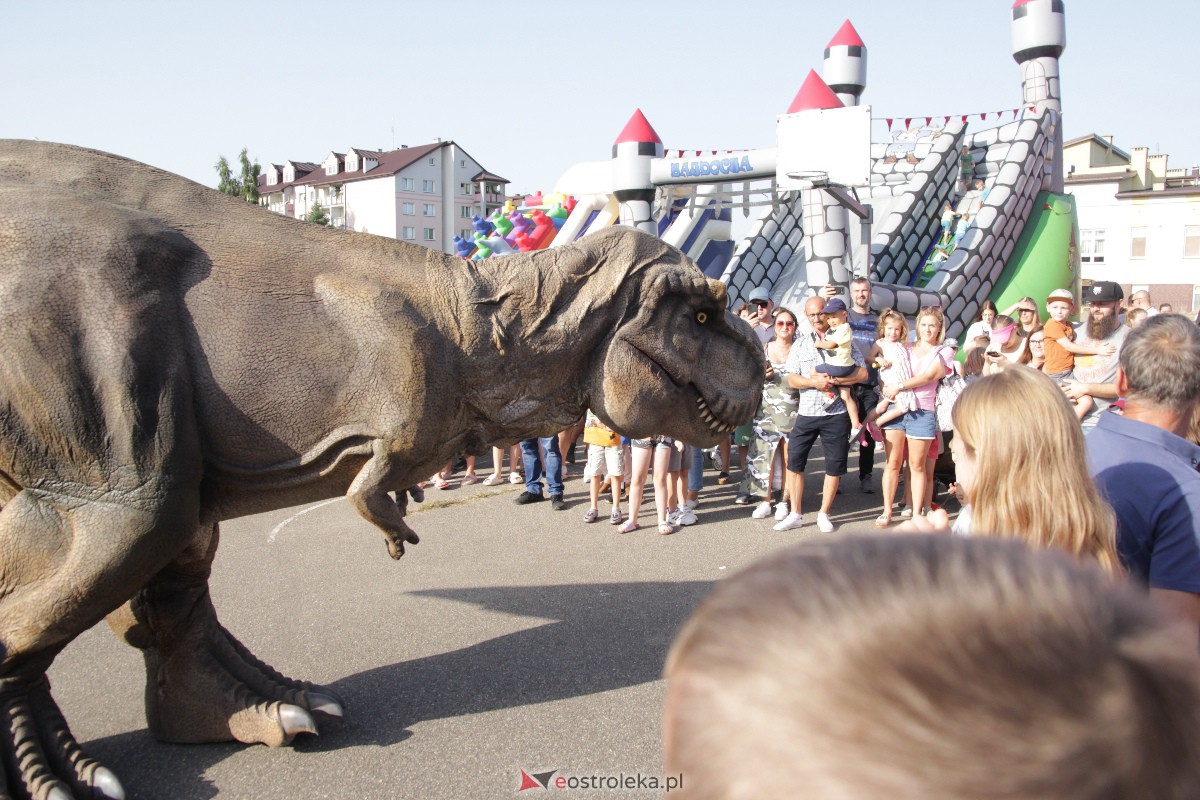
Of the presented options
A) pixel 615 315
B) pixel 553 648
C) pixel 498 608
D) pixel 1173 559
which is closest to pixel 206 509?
pixel 615 315

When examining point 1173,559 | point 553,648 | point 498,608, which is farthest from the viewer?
point 498,608

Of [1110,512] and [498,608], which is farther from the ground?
[1110,512]

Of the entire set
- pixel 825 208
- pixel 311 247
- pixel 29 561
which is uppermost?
pixel 825 208

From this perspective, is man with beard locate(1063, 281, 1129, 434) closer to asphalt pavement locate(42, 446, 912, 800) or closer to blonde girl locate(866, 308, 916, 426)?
blonde girl locate(866, 308, 916, 426)

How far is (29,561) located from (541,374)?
5.64 ft

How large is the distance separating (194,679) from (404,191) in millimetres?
52304

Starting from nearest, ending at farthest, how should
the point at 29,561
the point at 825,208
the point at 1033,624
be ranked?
the point at 1033,624 → the point at 29,561 → the point at 825,208

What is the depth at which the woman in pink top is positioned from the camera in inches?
281

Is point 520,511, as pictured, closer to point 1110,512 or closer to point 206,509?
point 206,509

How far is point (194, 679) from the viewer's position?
3674mm

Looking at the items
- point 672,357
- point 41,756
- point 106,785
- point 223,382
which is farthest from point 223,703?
point 672,357

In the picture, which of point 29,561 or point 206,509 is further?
point 206,509

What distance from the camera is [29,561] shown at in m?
2.90

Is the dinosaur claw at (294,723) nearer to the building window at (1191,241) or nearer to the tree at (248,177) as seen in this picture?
the building window at (1191,241)
